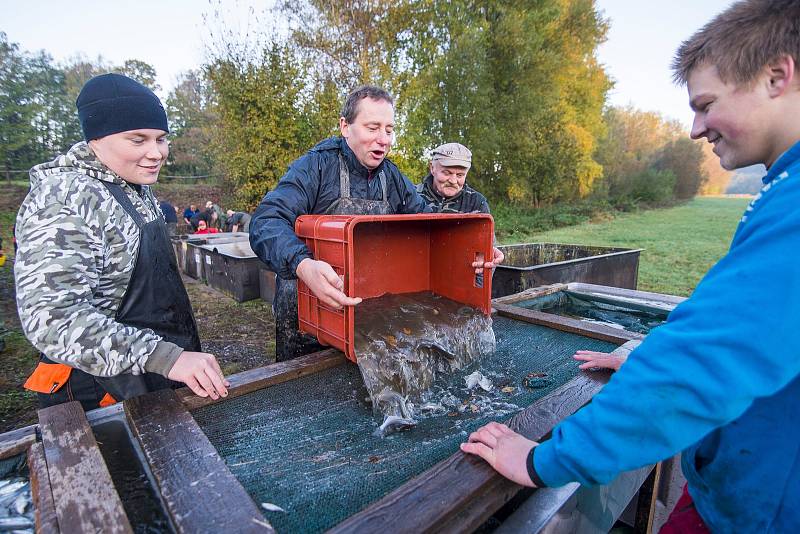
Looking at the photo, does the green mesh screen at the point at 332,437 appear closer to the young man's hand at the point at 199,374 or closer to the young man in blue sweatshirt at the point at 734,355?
the young man's hand at the point at 199,374

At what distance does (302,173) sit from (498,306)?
5.11ft

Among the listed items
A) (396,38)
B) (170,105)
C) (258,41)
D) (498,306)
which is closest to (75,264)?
(498,306)

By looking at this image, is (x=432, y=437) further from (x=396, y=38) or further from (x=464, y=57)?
(x=464, y=57)

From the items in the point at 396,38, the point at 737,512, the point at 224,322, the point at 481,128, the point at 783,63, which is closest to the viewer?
the point at 783,63

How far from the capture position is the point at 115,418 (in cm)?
138

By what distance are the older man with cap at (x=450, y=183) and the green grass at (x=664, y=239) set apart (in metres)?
6.39

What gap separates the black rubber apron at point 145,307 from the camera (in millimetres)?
1572

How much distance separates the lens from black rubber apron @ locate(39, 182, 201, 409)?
1.57 meters

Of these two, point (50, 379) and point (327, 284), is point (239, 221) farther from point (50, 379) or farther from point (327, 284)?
point (327, 284)

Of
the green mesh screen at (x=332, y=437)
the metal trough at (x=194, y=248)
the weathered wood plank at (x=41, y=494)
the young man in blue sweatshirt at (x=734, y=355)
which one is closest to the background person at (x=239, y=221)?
the metal trough at (x=194, y=248)

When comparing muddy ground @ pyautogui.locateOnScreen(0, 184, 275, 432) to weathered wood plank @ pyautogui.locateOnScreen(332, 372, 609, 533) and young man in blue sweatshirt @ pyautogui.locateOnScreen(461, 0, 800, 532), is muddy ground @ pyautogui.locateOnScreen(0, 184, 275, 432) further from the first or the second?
young man in blue sweatshirt @ pyautogui.locateOnScreen(461, 0, 800, 532)

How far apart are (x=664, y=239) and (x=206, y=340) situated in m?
17.1

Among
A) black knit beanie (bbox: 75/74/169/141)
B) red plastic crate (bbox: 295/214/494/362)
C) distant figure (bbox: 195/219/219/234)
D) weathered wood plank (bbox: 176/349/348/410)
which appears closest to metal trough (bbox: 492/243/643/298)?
red plastic crate (bbox: 295/214/494/362)

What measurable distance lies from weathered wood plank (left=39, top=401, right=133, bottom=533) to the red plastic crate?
871 millimetres
